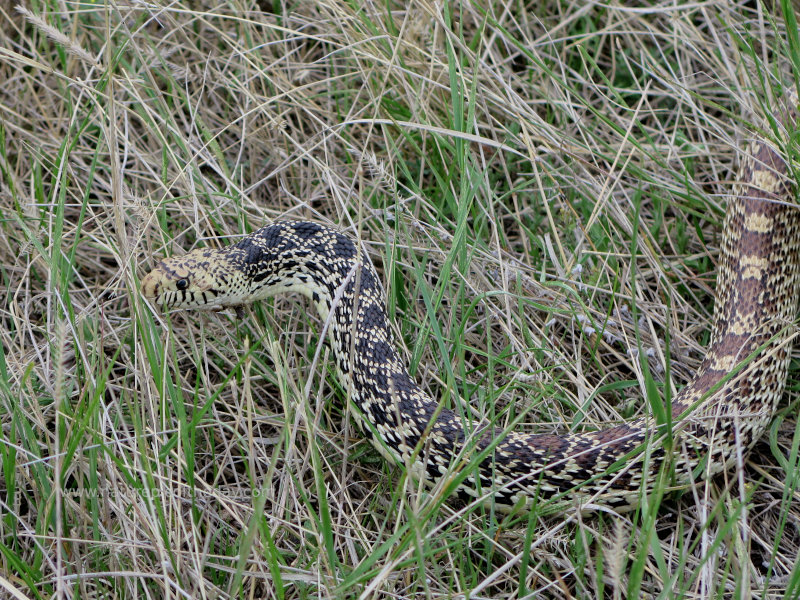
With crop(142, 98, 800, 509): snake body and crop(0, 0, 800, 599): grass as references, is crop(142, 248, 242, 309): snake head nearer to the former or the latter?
crop(142, 98, 800, 509): snake body

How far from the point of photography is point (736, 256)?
16.3 feet

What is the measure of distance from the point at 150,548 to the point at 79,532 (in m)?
0.45

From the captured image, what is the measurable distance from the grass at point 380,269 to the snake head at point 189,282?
6.5 inches

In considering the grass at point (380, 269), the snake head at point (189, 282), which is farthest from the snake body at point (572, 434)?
the grass at point (380, 269)

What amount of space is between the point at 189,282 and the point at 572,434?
2.35 meters

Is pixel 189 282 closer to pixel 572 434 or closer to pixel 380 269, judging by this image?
pixel 380 269

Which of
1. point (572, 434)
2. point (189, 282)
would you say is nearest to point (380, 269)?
point (189, 282)

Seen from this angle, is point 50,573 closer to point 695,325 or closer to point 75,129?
point 75,129

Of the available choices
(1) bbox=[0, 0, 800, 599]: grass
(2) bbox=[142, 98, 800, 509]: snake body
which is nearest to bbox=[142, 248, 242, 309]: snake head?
(2) bbox=[142, 98, 800, 509]: snake body

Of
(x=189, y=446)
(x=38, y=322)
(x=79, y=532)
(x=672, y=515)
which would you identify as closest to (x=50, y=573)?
(x=79, y=532)

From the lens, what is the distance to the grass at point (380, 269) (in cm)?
382

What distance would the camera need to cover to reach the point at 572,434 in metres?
4.40

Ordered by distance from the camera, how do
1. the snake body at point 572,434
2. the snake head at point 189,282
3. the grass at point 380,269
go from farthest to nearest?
the snake head at point 189,282 < the snake body at point 572,434 < the grass at point 380,269

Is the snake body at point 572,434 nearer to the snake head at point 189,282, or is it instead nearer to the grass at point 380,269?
the snake head at point 189,282
